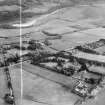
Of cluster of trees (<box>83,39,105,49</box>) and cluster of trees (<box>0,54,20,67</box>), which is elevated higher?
cluster of trees (<box>83,39,105,49</box>)

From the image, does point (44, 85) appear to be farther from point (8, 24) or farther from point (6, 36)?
point (8, 24)

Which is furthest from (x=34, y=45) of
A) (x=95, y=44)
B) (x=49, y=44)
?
(x=95, y=44)

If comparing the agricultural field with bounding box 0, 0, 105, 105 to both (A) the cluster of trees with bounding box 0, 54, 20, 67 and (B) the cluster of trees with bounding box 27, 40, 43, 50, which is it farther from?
(A) the cluster of trees with bounding box 0, 54, 20, 67

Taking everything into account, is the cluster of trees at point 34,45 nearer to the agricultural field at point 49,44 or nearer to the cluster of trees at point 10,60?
the agricultural field at point 49,44

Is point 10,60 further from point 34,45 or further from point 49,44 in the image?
point 49,44

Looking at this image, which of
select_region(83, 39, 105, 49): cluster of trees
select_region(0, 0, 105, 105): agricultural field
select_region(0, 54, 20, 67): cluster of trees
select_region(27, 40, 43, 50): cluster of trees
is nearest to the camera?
select_region(0, 0, 105, 105): agricultural field

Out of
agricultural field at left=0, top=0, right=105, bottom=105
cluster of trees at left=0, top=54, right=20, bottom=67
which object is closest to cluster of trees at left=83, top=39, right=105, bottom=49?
agricultural field at left=0, top=0, right=105, bottom=105

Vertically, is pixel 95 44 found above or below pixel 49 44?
above

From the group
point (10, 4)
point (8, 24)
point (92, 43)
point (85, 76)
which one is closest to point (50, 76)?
point (85, 76)

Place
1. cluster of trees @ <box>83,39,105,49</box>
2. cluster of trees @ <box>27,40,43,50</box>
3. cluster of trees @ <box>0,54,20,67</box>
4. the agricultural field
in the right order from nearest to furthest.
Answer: the agricultural field
cluster of trees @ <box>0,54,20,67</box>
cluster of trees @ <box>27,40,43,50</box>
cluster of trees @ <box>83,39,105,49</box>

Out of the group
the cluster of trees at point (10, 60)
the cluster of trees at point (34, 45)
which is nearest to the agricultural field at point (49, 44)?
the cluster of trees at point (34, 45)

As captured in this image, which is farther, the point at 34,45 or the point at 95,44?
the point at 95,44
